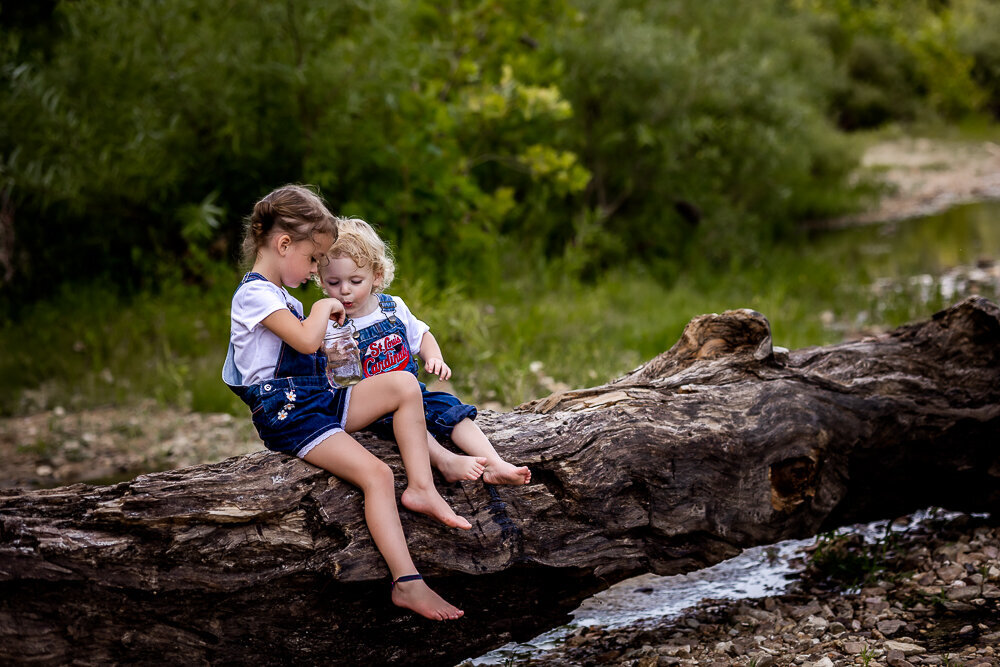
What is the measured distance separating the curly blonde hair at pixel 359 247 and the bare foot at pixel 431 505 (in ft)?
3.26

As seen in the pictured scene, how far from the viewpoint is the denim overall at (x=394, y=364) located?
12.8ft

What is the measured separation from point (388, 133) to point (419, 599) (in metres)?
7.12

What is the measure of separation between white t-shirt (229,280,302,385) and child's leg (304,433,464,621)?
41 centimetres

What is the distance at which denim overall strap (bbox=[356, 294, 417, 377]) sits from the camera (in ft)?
13.0

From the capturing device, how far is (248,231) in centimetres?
392

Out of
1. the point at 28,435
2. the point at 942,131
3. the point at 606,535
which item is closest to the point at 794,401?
the point at 606,535

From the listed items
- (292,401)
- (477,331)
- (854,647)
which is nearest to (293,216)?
(292,401)

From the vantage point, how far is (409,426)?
3645mm

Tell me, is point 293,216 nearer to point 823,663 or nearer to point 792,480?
point 792,480

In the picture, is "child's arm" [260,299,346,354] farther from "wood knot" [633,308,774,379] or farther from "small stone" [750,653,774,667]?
"small stone" [750,653,774,667]

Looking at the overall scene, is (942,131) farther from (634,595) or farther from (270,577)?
(270,577)

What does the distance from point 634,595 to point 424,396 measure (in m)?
1.92

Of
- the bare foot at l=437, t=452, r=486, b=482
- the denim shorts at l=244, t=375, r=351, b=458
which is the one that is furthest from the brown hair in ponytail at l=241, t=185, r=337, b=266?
the bare foot at l=437, t=452, r=486, b=482

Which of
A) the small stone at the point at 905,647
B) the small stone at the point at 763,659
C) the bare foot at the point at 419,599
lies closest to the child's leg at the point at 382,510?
the bare foot at the point at 419,599
